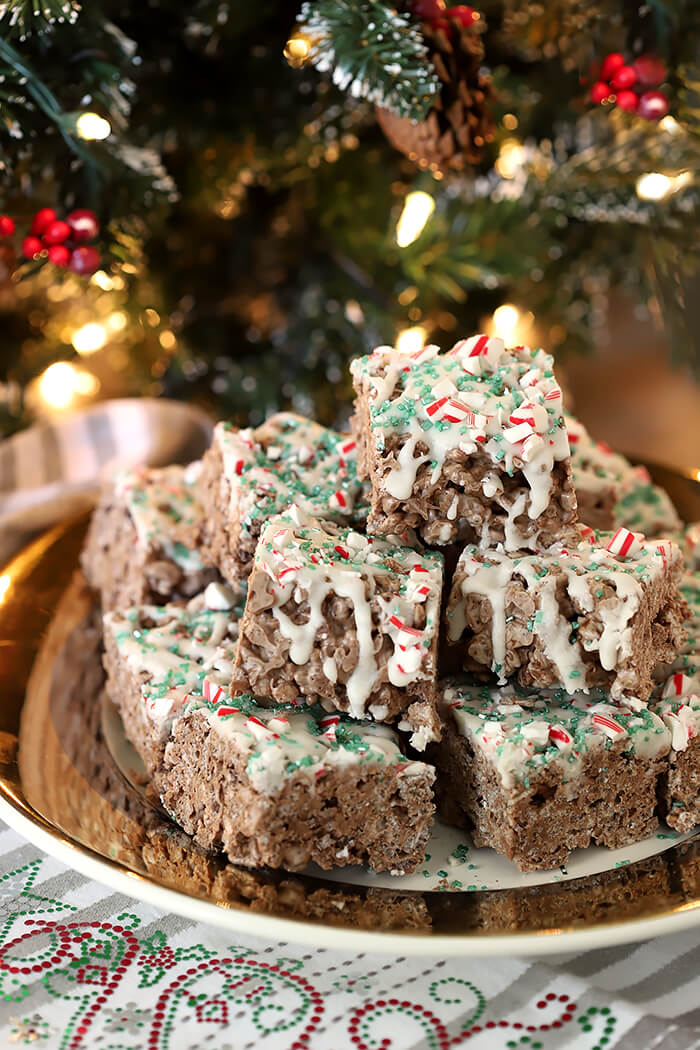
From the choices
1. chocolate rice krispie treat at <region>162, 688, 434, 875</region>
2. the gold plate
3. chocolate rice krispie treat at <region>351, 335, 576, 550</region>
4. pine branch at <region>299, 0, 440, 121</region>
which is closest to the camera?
the gold plate

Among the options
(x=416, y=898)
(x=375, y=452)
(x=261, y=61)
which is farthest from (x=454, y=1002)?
(x=261, y=61)

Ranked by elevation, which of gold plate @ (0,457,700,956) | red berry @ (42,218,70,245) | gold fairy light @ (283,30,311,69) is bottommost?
gold plate @ (0,457,700,956)

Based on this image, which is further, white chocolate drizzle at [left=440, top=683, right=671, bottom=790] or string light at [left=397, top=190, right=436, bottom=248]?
string light at [left=397, top=190, right=436, bottom=248]

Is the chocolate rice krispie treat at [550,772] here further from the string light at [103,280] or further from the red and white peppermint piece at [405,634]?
the string light at [103,280]

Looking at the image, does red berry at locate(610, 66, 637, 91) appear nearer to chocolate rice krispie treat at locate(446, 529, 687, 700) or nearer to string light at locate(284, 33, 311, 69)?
string light at locate(284, 33, 311, 69)

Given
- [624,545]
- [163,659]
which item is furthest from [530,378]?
[163,659]

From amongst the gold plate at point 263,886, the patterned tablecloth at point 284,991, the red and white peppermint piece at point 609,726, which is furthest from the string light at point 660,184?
the patterned tablecloth at point 284,991

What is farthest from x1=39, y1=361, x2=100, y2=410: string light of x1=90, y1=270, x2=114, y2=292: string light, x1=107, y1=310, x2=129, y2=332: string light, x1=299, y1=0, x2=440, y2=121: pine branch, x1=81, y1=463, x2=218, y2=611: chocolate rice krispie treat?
x1=299, y1=0, x2=440, y2=121: pine branch

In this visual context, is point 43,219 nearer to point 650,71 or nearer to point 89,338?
point 89,338
